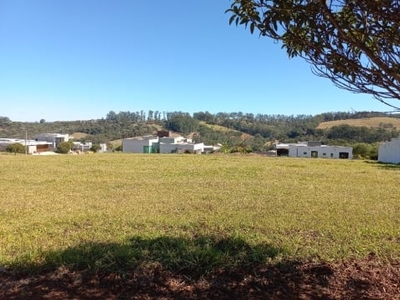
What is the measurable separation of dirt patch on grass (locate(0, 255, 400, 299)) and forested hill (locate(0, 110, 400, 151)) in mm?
45160

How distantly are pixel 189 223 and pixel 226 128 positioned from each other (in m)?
76.6

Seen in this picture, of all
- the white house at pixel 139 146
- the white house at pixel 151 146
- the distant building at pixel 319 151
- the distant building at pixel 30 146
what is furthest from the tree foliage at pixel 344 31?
the white house at pixel 139 146

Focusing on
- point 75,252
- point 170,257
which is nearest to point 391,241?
point 170,257

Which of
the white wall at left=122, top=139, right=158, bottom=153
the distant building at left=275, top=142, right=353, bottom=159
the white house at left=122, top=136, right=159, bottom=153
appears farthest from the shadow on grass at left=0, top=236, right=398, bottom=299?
the white wall at left=122, top=139, right=158, bottom=153

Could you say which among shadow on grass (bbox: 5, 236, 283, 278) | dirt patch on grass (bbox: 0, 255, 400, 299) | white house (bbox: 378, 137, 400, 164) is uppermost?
white house (bbox: 378, 137, 400, 164)

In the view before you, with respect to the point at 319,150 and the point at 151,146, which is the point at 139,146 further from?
the point at 319,150

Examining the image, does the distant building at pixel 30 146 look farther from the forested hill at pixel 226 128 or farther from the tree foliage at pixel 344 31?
the tree foliage at pixel 344 31

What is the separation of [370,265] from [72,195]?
5754 mm

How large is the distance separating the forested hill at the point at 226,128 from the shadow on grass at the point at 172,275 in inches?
1782

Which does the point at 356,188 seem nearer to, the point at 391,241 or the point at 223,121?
the point at 391,241

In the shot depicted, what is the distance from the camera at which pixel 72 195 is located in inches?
292

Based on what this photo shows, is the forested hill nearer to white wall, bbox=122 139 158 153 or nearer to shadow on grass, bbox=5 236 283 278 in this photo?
white wall, bbox=122 139 158 153

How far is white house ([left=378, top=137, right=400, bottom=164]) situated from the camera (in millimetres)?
22739

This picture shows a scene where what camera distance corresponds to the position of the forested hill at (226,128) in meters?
51.9
